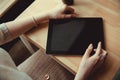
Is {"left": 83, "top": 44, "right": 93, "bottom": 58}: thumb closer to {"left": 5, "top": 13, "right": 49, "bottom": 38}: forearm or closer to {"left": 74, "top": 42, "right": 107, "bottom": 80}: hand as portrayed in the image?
{"left": 74, "top": 42, "right": 107, "bottom": 80}: hand

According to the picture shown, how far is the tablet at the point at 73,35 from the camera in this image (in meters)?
0.89

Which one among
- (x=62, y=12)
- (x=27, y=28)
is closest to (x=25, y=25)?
(x=27, y=28)

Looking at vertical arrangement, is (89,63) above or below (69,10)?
below

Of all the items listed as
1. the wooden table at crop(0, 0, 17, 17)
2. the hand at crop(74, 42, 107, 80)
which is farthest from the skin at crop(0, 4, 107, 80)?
the wooden table at crop(0, 0, 17, 17)

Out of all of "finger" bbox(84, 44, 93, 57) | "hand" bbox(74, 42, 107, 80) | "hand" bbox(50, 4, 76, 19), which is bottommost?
"hand" bbox(74, 42, 107, 80)

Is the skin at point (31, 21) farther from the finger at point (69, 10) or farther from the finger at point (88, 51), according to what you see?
the finger at point (88, 51)

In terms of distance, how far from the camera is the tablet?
0.89m

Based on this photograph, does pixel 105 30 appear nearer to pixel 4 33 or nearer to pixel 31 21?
pixel 31 21

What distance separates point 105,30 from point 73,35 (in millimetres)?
145

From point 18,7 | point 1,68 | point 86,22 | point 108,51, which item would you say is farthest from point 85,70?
point 18,7

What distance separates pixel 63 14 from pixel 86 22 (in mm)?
115

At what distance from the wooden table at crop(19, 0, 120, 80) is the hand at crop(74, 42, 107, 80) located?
0.09 ft

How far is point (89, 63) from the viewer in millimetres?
839

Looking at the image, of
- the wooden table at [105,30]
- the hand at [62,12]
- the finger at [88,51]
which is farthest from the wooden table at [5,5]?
the finger at [88,51]
